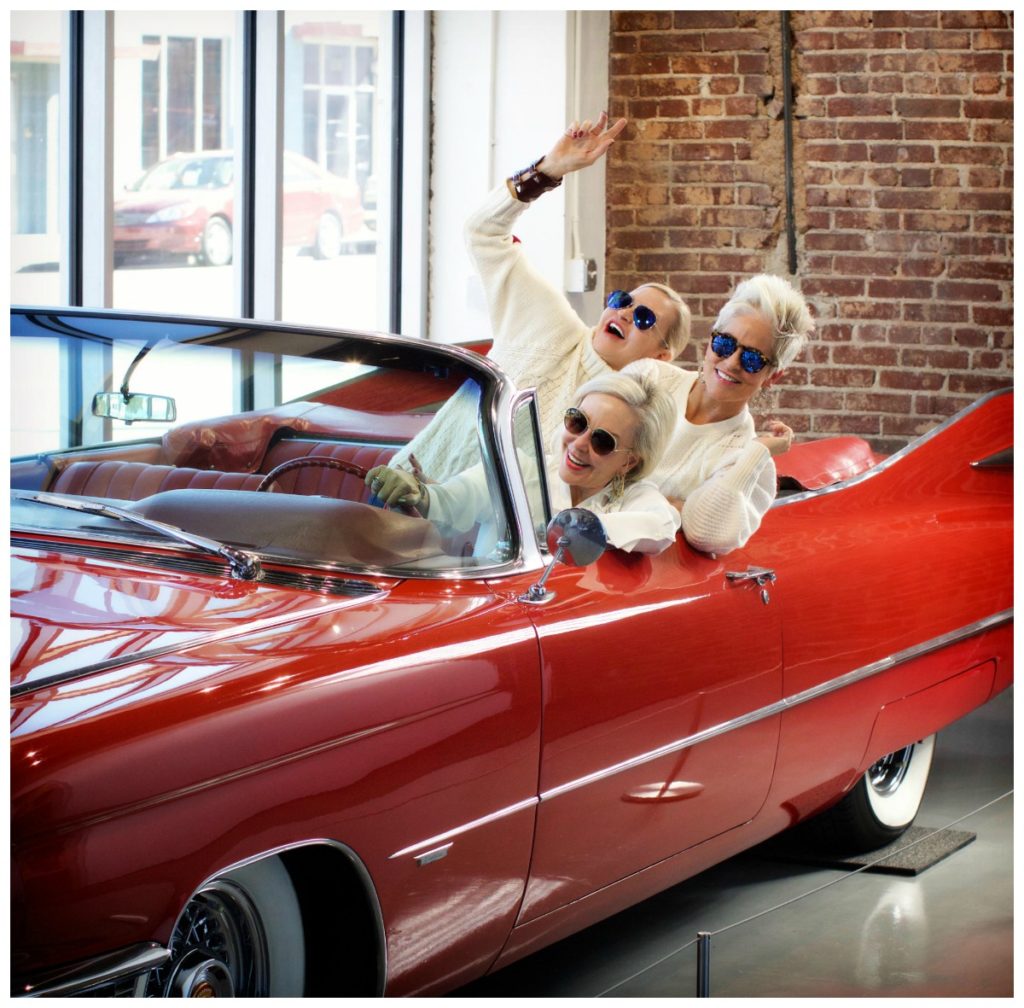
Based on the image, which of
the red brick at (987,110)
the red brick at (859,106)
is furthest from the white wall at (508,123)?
the red brick at (987,110)

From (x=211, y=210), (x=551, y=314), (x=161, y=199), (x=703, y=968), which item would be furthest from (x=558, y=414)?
(x=211, y=210)

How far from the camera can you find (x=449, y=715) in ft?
6.69

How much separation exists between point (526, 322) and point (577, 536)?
4.39ft

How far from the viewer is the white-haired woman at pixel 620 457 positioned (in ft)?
8.45

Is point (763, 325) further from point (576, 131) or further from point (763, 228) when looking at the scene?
point (763, 228)

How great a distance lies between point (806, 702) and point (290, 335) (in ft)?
4.05

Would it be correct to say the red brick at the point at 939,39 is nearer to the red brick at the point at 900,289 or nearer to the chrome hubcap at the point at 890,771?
the red brick at the point at 900,289

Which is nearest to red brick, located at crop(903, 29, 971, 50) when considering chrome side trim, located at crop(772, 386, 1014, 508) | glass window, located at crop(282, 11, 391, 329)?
glass window, located at crop(282, 11, 391, 329)

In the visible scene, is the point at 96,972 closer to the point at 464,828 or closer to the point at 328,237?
the point at 464,828

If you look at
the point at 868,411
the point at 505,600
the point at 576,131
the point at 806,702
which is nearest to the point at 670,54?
the point at 868,411

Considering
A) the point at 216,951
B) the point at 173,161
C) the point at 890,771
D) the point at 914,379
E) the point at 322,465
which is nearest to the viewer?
the point at 216,951

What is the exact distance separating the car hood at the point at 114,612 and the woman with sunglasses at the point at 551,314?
1.30 metres

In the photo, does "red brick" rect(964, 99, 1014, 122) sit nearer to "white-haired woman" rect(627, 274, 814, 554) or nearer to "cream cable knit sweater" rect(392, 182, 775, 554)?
"cream cable knit sweater" rect(392, 182, 775, 554)

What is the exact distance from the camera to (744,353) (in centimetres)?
298
